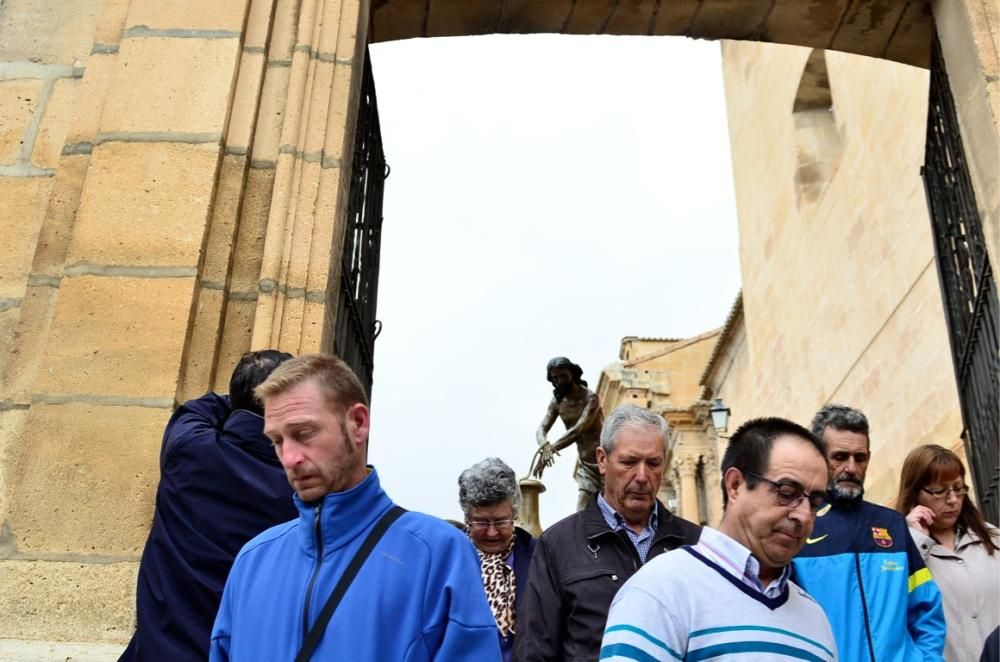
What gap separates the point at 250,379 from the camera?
2764 mm

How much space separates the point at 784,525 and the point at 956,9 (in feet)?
13.7

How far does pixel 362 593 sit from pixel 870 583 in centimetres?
169

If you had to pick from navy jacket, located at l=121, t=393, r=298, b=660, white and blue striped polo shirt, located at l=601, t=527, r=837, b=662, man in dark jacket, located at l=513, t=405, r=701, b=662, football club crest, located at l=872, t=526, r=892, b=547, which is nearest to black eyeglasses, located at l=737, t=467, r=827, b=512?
white and blue striped polo shirt, located at l=601, t=527, r=837, b=662

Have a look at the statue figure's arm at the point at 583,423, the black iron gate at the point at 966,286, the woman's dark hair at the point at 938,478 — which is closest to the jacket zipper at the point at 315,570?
the woman's dark hair at the point at 938,478

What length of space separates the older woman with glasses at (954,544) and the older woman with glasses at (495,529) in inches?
54.4

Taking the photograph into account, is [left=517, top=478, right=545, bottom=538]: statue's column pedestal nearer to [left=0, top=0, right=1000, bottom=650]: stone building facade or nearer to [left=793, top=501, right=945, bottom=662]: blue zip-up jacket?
[left=0, top=0, right=1000, bottom=650]: stone building facade

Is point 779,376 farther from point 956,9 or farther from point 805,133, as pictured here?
point 956,9

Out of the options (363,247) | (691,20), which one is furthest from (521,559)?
(691,20)

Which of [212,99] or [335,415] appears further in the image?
[212,99]

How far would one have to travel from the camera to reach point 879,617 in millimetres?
2910

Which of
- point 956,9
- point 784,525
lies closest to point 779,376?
point 956,9

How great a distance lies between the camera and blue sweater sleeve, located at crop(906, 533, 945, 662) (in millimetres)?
2930

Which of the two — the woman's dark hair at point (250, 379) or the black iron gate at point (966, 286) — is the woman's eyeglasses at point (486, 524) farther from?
the black iron gate at point (966, 286)

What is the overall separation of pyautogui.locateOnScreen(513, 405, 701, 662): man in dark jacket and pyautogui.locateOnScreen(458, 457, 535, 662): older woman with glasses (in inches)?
22.6
